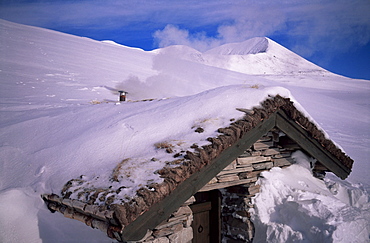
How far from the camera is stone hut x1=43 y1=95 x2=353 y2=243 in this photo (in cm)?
296

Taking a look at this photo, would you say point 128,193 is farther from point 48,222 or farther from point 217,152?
point 48,222

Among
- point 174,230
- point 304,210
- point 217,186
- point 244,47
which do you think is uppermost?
point 244,47

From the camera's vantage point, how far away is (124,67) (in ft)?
87.3

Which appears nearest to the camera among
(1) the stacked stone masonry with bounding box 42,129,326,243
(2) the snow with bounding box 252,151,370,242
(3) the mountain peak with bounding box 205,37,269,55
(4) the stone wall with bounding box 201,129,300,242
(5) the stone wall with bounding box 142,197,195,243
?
(5) the stone wall with bounding box 142,197,195,243

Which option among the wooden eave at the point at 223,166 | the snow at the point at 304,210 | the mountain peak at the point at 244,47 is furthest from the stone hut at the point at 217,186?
the mountain peak at the point at 244,47

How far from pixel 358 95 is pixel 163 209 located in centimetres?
3108

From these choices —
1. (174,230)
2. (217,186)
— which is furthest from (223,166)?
(174,230)

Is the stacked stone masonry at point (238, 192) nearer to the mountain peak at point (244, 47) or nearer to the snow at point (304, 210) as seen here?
the snow at point (304, 210)

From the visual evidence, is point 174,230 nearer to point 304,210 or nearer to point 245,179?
point 245,179

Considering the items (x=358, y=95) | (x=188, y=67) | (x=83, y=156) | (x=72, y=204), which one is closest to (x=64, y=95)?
(x=83, y=156)

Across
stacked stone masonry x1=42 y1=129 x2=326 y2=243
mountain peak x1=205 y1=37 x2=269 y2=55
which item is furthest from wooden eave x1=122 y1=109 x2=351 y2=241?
mountain peak x1=205 y1=37 x2=269 y2=55

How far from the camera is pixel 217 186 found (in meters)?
4.48

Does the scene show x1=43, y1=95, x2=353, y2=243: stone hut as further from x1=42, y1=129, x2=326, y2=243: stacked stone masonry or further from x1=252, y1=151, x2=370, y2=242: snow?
x1=252, y1=151, x2=370, y2=242: snow

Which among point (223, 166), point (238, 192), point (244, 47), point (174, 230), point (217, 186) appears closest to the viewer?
point (174, 230)
